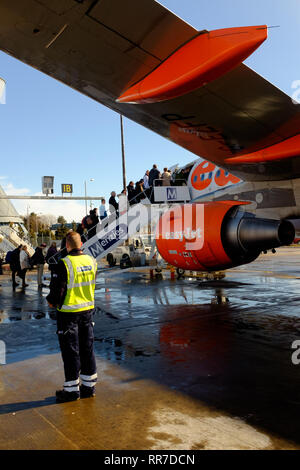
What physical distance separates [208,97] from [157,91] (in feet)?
4.06

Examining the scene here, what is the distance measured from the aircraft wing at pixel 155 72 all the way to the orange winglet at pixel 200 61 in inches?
0.7

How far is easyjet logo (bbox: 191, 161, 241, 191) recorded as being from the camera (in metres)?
10.7

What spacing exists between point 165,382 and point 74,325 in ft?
5.16

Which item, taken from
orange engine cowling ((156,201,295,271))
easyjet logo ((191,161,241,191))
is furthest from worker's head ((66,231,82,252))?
easyjet logo ((191,161,241,191))

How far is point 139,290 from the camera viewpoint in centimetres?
1557

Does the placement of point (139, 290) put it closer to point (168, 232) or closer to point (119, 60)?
point (168, 232)

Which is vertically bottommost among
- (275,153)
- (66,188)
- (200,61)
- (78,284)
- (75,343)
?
(75,343)

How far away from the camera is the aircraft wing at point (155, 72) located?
446 cm

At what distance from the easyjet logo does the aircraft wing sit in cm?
300

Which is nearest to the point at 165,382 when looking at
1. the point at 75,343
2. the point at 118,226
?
the point at 75,343

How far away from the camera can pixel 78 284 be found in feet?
17.5

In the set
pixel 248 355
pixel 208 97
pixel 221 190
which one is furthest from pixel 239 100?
pixel 221 190

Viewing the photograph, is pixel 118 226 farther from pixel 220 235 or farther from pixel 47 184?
pixel 47 184

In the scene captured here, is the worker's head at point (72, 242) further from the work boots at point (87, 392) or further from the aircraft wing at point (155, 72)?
the aircraft wing at point (155, 72)
